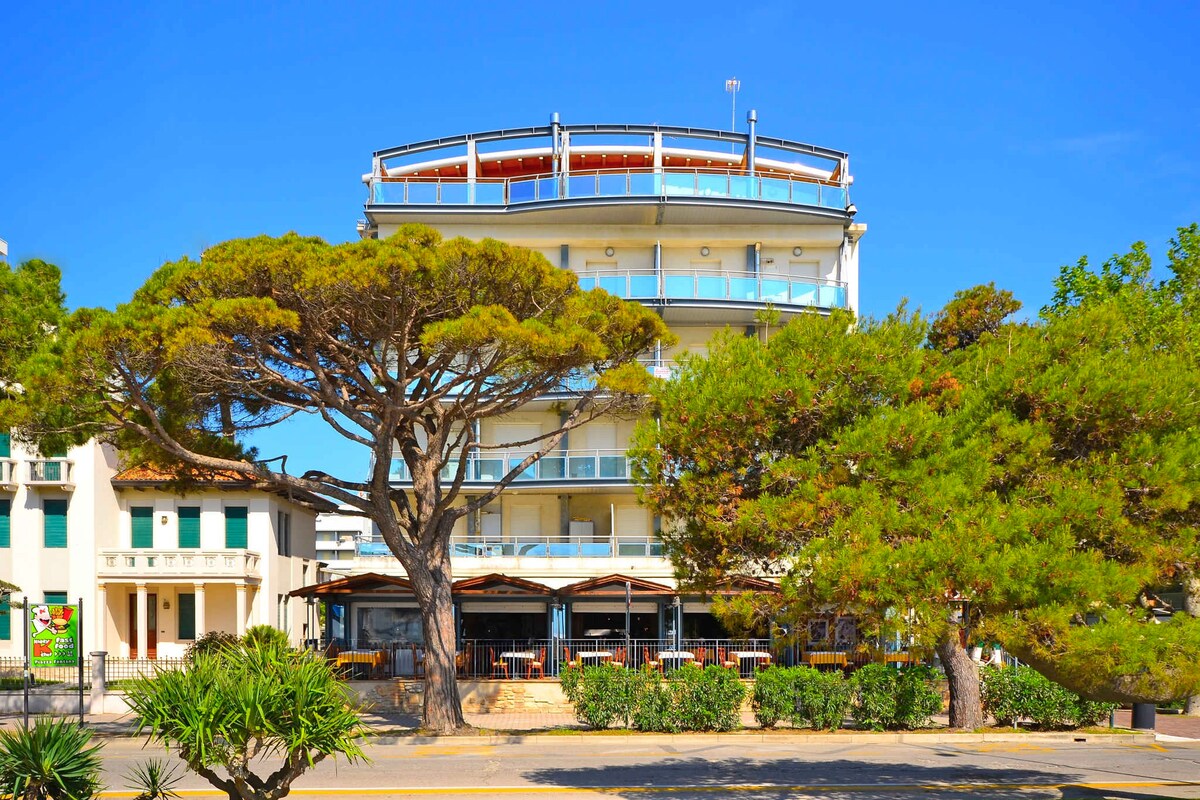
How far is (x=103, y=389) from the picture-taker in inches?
779

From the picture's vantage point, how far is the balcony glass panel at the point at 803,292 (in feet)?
113

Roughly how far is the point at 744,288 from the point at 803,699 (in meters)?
14.6

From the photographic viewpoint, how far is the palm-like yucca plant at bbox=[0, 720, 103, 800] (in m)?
10.2

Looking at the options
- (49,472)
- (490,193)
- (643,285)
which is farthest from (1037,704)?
(49,472)

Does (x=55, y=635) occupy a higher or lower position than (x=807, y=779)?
higher

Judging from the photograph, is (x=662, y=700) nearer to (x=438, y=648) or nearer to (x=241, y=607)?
(x=438, y=648)

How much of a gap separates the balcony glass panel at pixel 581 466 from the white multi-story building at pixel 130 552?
30.0 feet

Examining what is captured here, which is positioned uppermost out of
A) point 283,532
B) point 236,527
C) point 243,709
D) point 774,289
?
point 774,289

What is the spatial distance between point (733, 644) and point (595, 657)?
3.48m

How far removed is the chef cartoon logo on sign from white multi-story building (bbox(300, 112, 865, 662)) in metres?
9.47

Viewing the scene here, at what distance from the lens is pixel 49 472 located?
36.2m

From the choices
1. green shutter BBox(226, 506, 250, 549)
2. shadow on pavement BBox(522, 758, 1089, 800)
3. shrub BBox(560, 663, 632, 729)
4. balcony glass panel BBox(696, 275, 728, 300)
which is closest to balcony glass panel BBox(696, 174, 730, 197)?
balcony glass panel BBox(696, 275, 728, 300)

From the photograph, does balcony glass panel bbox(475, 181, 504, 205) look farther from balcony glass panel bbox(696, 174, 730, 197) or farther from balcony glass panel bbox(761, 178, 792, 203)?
balcony glass panel bbox(761, 178, 792, 203)

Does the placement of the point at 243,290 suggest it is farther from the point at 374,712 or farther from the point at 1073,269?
the point at 1073,269
